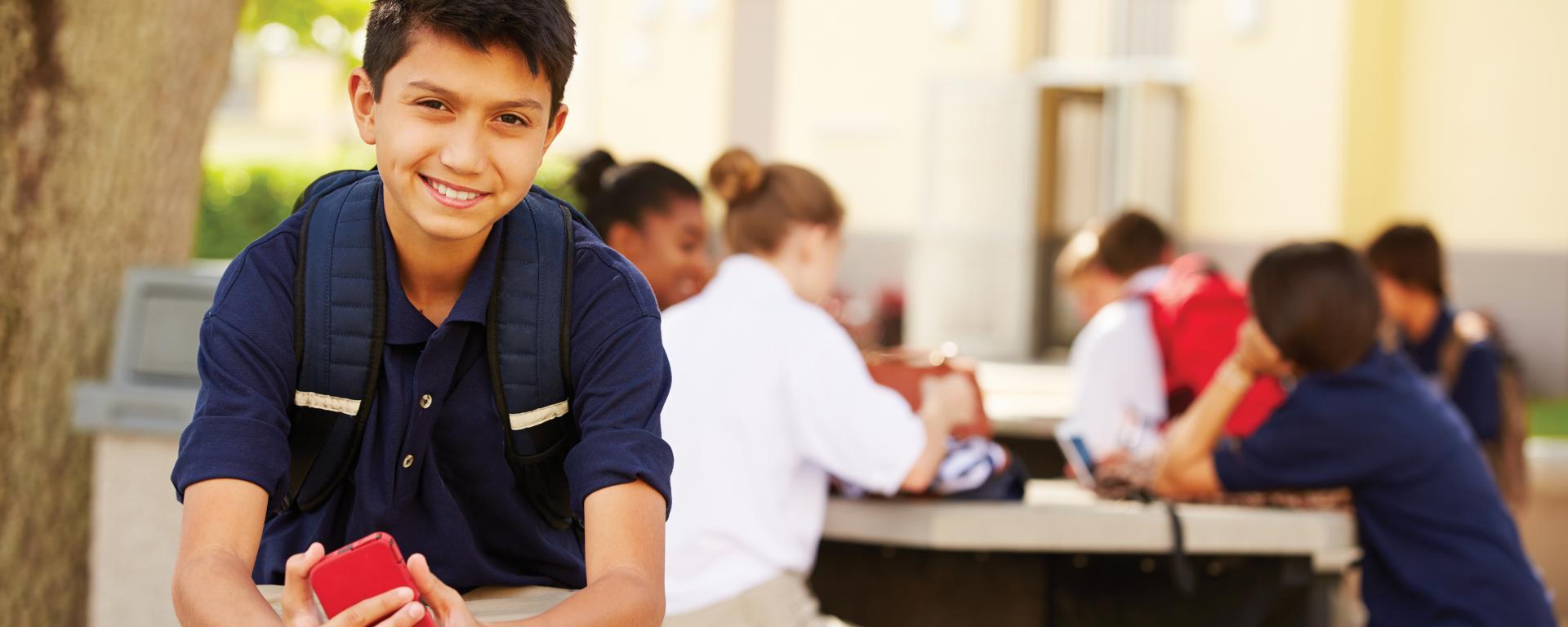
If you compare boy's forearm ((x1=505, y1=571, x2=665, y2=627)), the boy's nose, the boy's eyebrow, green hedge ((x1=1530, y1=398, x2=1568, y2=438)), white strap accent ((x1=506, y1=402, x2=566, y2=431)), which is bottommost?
green hedge ((x1=1530, y1=398, x2=1568, y2=438))

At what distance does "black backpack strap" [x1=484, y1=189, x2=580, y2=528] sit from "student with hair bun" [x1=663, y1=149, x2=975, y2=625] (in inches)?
45.4

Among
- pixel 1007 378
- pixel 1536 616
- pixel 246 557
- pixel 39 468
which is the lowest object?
pixel 1007 378

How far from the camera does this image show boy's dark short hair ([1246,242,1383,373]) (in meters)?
3.47

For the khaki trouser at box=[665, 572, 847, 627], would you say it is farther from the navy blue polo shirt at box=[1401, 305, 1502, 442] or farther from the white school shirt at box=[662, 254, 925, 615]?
the navy blue polo shirt at box=[1401, 305, 1502, 442]

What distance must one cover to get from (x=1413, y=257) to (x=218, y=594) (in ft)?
14.6

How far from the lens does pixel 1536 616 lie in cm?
334

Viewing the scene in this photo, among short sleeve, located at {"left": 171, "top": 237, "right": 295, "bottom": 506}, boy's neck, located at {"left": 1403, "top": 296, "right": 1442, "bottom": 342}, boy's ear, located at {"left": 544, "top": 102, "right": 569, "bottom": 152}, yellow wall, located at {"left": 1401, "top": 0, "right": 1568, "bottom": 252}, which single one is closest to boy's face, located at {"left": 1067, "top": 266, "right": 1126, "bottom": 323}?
boy's neck, located at {"left": 1403, "top": 296, "right": 1442, "bottom": 342}

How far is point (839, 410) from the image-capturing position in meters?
3.05

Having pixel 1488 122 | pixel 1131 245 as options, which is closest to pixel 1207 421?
pixel 1131 245

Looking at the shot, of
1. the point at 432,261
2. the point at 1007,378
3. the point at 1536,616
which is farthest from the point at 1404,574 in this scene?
the point at 1007,378

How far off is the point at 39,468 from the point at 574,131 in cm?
1628

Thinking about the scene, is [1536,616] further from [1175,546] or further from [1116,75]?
[1116,75]

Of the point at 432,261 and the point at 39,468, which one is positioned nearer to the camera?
the point at 432,261

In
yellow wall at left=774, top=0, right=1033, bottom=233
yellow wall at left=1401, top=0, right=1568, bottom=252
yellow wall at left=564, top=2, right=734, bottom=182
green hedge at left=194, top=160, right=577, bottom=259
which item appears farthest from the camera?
yellow wall at left=564, top=2, right=734, bottom=182
